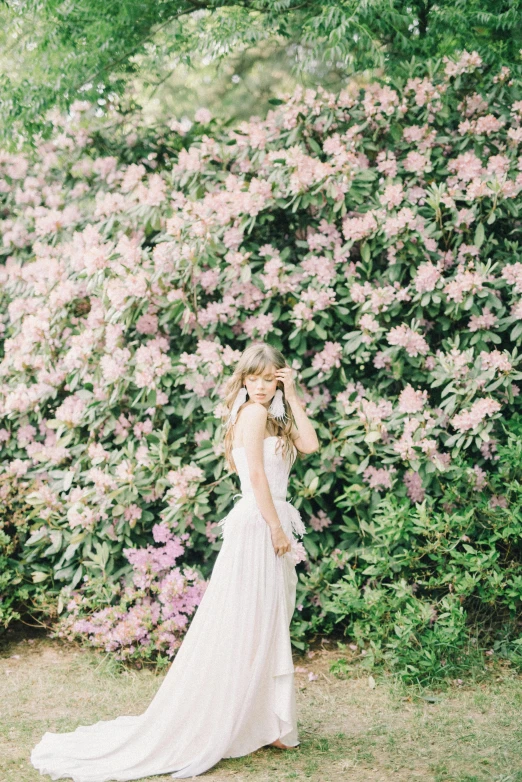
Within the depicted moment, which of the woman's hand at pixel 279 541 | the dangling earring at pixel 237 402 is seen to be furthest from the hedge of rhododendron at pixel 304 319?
the woman's hand at pixel 279 541

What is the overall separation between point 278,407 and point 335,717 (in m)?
1.48

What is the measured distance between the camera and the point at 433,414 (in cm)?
452

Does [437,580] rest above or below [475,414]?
below

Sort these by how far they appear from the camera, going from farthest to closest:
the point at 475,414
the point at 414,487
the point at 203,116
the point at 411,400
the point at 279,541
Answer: the point at 203,116 → the point at 414,487 → the point at 411,400 → the point at 475,414 → the point at 279,541

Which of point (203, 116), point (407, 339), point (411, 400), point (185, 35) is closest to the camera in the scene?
point (411, 400)

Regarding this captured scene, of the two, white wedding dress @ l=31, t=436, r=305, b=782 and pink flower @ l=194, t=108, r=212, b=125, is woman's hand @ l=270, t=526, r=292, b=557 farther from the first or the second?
pink flower @ l=194, t=108, r=212, b=125

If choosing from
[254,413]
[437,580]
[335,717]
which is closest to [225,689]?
[335,717]

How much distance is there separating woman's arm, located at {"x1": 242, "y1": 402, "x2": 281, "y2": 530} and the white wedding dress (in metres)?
0.05

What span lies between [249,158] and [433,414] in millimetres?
1953

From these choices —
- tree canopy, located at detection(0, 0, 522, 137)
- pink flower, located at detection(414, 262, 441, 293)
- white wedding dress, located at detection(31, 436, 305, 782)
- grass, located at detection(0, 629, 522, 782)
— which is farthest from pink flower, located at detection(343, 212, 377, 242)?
grass, located at detection(0, 629, 522, 782)

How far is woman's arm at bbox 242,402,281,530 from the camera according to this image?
3.42m

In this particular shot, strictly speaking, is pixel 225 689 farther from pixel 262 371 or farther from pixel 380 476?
pixel 380 476

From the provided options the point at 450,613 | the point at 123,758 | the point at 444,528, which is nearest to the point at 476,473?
the point at 444,528

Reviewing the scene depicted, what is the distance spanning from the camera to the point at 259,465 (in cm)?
343
